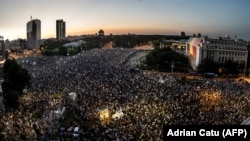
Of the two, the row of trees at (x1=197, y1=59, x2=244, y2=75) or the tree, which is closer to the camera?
the tree

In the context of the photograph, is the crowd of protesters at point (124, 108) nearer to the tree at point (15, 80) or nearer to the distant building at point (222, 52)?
the tree at point (15, 80)

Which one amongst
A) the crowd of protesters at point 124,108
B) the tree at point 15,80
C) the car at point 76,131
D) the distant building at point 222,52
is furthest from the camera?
the distant building at point 222,52

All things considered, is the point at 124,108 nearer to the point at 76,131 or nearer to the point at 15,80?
the point at 76,131

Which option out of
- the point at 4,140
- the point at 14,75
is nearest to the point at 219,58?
the point at 14,75

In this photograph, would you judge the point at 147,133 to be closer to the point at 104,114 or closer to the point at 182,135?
the point at 104,114

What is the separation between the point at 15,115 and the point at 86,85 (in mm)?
13439

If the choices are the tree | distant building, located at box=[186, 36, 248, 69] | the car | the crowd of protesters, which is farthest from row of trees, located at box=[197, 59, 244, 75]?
the car

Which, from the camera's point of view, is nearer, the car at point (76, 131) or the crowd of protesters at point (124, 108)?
the car at point (76, 131)

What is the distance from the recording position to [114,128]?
23.4 metres

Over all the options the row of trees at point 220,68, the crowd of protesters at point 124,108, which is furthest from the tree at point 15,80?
the row of trees at point 220,68

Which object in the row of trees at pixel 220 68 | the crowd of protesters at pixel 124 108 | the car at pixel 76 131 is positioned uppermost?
the crowd of protesters at pixel 124 108

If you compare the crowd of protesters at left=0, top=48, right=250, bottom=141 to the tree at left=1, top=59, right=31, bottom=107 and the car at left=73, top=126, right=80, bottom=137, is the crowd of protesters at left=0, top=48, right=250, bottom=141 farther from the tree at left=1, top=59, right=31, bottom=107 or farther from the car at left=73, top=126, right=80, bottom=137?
the tree at left=1, top=59, right=31, bottom=107

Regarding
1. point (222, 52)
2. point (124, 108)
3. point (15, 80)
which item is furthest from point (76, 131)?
point (222, 52)

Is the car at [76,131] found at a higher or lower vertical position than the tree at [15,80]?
lower
